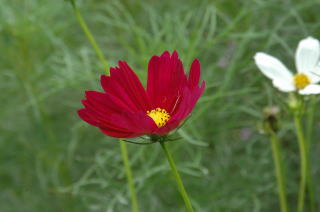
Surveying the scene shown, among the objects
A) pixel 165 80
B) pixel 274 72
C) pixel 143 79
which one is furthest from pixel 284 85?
pixel 143 79

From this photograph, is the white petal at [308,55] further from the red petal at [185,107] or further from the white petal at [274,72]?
the red petal at [185,107]

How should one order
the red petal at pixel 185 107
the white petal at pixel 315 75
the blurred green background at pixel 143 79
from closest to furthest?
1. the red petal at pixel 185 107
2. the white petal at pixel 315 75
3. the blurred green background at pixel 143 79

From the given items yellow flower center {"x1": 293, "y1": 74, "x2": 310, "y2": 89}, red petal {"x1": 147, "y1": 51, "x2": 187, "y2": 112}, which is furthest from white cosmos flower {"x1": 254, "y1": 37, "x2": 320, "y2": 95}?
red petal {"x1": 147, "y1": 51, "x2": 187, "y2": 112}

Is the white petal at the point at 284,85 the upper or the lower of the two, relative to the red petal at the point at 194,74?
upper

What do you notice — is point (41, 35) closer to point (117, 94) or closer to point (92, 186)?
point (92, 186)

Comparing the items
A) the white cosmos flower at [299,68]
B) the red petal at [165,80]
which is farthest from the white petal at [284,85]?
the red petal at [165,80]

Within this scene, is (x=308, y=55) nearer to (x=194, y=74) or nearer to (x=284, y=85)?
(x=284, y=85)

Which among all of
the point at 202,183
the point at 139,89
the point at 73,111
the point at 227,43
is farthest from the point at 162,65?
the point at 73,111


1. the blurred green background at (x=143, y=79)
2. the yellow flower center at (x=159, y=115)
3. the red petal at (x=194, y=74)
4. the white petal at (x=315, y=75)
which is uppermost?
the blurred green background at (x=143, y=79)

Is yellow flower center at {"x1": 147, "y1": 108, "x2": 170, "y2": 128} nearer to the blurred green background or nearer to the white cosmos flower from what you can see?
the white cosmos flower
